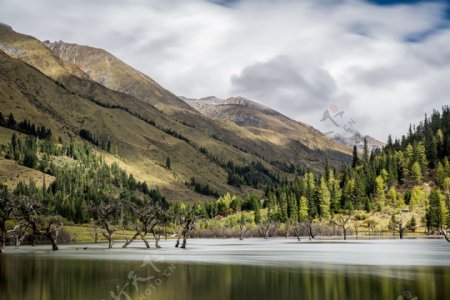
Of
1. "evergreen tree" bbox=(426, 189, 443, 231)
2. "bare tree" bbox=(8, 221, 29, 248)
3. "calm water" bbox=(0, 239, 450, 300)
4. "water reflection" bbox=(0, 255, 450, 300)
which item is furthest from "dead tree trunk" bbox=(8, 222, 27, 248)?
"evergreen tree" bbox=(426, 189, 443, 231)

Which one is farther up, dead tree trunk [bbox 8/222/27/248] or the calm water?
dead tree trunk [bbox 8/222/27/248]

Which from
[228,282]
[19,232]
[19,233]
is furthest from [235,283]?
[19,232]

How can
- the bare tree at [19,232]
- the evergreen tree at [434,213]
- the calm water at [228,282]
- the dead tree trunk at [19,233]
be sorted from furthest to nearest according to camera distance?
the evergreen tree at [434,213]
the bare tree at [19,232]
the dead tree trunk at [19,233]
the calm water at [228,282]

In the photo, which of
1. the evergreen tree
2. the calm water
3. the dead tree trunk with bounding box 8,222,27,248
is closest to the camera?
the calm water

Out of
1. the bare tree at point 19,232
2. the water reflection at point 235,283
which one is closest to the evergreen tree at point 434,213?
the bare tree at point 19,232

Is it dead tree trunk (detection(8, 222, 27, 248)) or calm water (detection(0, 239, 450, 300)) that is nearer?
calm water (detection(0, 239, 450, 300))

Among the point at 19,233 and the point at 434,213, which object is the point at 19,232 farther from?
the point at 434,213

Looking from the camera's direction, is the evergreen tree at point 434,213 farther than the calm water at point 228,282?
Yes

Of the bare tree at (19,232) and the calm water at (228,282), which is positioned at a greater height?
the bare tree at (19,232)

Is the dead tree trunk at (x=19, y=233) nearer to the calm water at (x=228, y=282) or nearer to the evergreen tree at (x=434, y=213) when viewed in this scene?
the calm water at (x=228, y=282)

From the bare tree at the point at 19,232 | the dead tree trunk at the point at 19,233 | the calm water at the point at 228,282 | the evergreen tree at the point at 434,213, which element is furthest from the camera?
the evergreen tree at the point at 434,213

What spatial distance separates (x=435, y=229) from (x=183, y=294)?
14883 centimetres

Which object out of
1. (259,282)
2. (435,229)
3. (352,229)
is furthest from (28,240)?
(259,282)

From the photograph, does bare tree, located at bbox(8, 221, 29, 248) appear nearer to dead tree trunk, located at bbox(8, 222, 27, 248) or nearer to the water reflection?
dead tree trunk, located at bbox(8, 222, 27, 248)
